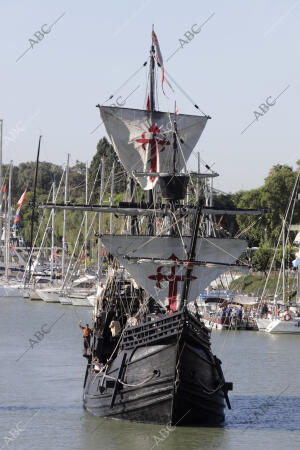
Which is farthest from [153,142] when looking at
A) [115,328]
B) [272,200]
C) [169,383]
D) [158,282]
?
[272,200]

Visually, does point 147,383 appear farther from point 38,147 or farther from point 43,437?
point 38,147

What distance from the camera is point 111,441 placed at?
124ft

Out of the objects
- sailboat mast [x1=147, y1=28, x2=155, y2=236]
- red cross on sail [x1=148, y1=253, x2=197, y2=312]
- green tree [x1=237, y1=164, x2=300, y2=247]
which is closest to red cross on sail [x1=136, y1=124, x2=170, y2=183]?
sailboat mast [x1=147, y1=28, x2=155, y2=236]

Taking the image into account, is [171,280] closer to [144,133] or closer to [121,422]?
[121,422]

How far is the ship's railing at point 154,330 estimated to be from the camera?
121ft

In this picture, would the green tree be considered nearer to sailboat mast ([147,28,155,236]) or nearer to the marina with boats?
the marina with boats

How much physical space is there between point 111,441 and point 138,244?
39.6 feet

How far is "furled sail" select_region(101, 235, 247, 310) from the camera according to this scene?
44.7 meters

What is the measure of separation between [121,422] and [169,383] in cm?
318

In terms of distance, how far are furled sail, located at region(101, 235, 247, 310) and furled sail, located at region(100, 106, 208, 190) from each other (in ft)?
24.0

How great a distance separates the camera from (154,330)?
3762 cm

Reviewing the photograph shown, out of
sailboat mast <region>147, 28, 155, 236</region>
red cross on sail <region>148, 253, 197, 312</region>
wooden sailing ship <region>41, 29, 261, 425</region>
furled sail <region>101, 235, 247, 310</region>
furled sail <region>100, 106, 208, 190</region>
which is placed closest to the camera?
wooden sailing ship <region>41, 29, 261, 425</region>

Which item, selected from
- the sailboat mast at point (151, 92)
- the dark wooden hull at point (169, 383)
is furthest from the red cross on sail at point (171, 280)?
the sailboat mast at point (151, 92)

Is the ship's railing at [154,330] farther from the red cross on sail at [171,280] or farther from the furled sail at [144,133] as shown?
the furled sail at [144,133]
